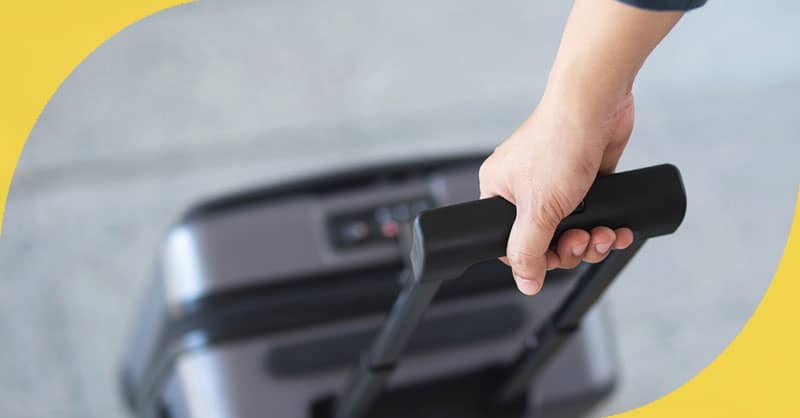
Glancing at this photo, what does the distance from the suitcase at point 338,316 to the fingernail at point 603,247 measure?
0.24 meters

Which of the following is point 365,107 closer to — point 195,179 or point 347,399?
point 195,179

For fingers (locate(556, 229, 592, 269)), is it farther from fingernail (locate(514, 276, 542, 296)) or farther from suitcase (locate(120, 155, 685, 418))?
suitcase (locate(120, 155, 685, 418))

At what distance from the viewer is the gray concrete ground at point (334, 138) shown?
4.33 ft

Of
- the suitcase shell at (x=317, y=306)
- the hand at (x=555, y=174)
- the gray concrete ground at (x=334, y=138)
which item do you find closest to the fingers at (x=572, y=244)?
the hand at (x=555, y=174)

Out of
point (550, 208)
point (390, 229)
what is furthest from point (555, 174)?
point (390, 229)

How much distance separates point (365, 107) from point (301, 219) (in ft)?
1.97

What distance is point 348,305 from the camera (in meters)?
A: 0.88

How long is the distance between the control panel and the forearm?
0.38m

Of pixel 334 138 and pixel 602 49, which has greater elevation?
pixel 334 138

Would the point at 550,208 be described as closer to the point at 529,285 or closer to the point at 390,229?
the point at 529,285

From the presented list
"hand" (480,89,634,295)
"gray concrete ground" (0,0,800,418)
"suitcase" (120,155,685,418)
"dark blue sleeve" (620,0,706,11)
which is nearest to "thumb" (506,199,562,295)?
"hand" (480,89,634,295)

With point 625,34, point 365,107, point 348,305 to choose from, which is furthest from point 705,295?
point 625,34

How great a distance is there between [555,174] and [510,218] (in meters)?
0.04

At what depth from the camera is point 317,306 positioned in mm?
877
